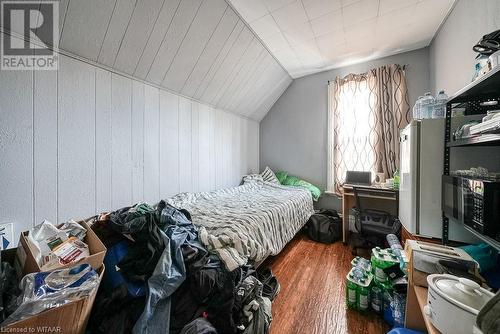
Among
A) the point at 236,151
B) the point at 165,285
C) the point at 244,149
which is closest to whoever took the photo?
the point at 165,285

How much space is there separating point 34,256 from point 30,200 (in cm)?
69

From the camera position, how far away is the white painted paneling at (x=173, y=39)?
166 cm

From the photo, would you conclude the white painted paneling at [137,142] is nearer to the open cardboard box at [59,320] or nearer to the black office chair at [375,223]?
the open cardboard box at [59,320]

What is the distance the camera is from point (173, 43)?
1.84 meters

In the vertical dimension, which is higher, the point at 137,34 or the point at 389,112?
the point at 137,34

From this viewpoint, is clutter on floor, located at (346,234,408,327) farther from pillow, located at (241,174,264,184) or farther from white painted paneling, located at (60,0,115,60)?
white painted paneling, located at (60,0,115,60)

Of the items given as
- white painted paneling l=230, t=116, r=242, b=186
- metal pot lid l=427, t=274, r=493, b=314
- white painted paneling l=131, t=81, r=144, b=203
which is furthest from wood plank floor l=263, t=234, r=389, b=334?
white painted paneling l=131, t=81, r=144, b=203

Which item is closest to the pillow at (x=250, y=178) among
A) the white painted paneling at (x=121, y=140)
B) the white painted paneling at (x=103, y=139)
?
the white painted paneling at (x=121, y=140)

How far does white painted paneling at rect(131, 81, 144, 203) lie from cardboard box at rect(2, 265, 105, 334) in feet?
4.16

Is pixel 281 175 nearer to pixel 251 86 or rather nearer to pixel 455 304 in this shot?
pixel 251 86

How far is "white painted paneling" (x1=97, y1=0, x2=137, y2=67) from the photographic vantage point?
1.42 meters

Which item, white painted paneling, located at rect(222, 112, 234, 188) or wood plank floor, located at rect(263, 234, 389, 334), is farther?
white painted paneling, located at rect(222, 112, 234, 188)

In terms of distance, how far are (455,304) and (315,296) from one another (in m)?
1.21

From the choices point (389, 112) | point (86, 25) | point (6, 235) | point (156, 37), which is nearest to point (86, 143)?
point (6, 235)
